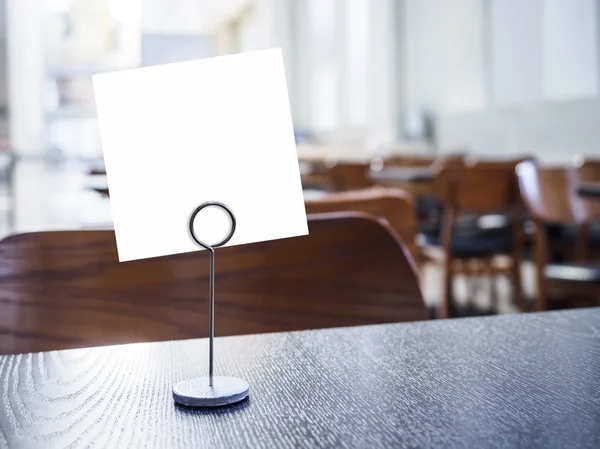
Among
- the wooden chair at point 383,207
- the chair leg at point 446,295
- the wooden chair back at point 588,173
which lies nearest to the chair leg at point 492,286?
the chair leg at point 446,295

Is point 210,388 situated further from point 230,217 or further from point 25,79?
point 25,79

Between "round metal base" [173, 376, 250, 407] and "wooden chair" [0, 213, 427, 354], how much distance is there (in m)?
0.36

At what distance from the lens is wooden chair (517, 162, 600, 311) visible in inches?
88.1

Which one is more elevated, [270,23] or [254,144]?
[270,23]

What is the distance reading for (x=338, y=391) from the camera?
18.8 inches

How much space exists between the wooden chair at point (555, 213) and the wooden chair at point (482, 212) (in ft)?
2.45

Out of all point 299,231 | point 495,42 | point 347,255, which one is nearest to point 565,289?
point 347,255

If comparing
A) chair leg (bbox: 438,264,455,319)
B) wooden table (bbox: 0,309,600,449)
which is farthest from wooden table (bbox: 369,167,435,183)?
wooden table (bbox: 0,309,600,449)

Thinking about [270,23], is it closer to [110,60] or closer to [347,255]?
[110,60]

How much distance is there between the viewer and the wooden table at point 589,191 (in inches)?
83.4

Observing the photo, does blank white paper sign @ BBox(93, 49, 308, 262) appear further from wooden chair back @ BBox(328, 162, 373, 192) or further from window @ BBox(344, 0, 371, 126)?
window @ BBox(344, 0, 371, 126)

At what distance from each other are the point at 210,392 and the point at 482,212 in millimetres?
3072

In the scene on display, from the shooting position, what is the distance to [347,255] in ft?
2.95

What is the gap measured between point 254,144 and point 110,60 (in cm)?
535
